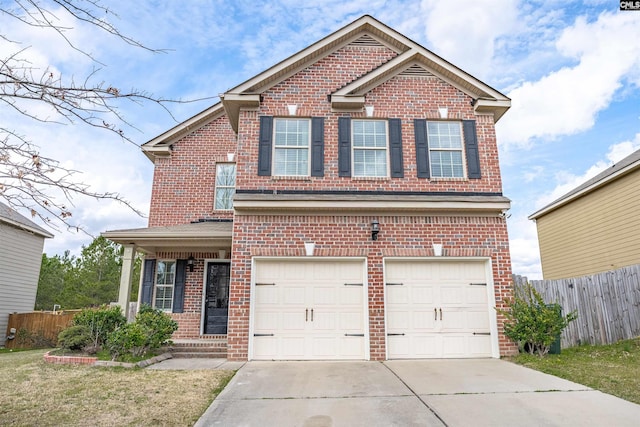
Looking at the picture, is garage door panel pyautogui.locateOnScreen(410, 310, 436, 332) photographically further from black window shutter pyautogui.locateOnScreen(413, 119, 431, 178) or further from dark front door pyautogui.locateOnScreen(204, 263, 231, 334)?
dark front door pyautogui.locateOnScreen(204, 263, 231, 334)

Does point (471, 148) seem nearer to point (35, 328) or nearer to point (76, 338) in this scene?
point (76, 338)

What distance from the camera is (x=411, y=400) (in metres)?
5.01

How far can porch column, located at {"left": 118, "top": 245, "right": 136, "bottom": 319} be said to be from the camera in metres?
9.98

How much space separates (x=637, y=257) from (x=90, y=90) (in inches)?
581

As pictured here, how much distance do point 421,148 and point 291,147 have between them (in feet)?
10.4

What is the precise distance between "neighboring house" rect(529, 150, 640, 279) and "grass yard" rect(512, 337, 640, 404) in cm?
481

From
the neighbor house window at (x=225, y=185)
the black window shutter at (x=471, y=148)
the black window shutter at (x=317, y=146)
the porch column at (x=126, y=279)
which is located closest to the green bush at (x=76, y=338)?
the porch column at (x=126, y=279)

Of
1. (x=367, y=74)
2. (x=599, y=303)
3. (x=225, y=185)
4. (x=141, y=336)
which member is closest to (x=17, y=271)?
(x=225, y=185)

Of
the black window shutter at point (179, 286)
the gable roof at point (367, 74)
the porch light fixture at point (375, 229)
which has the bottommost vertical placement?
the black window shutter at point (179, 286)

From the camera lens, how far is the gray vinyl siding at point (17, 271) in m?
14.9

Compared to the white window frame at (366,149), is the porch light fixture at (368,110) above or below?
above

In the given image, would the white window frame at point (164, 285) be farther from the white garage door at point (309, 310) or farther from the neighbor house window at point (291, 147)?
the neighbor house window at point (291, 147)

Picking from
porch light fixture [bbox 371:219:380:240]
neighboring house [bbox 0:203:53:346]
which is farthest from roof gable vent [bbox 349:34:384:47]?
neighboring house [bbox 0:203:53:346]

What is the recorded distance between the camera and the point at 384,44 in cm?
1034
